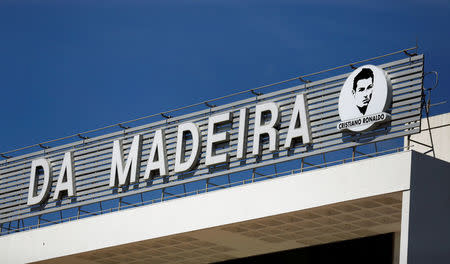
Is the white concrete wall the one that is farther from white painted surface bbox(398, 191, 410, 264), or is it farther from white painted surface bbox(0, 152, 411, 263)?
white painted surface bbox(398, 191, 410, 264)

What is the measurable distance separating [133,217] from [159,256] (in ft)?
6.20

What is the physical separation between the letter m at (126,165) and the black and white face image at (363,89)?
6638 mm

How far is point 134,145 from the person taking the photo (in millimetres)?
22266

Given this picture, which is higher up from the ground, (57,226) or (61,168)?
(61,168)

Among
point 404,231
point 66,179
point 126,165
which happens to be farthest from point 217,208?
point 66,179

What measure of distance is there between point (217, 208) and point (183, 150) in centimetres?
289

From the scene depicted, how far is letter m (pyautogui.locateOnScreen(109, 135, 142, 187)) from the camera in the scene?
864 inches

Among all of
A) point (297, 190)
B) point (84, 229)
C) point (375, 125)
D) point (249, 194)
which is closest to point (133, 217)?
point (84, 229)

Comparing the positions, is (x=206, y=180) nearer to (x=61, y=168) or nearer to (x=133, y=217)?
(x=133, y=217)

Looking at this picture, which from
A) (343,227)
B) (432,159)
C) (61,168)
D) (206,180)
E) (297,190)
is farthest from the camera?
(61,168)

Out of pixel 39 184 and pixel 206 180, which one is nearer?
pixel 206 180

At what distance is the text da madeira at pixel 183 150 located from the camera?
19.2m

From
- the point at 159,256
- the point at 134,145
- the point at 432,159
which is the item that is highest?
the point at 134,145

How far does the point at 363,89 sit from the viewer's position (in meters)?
18.0
